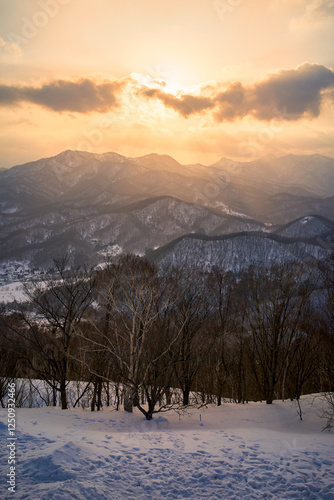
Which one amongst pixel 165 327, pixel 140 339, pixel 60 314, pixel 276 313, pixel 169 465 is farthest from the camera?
pixel 276 313

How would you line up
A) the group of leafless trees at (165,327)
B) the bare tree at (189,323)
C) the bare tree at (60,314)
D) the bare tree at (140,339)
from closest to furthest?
the bare tree at (140,339), the group of leafless trees at (165,327), the bare tree at (60,314), the bare tree at (189,323)

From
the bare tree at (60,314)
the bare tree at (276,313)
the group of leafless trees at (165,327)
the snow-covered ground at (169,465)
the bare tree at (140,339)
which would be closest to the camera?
the snow-covered ground at (169,465)

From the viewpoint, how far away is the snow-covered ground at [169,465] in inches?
297

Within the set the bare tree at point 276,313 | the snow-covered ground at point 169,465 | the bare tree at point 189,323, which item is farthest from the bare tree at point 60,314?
the bare tree at point 276,313

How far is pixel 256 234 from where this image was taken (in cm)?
16950

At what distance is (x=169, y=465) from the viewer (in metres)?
9.04

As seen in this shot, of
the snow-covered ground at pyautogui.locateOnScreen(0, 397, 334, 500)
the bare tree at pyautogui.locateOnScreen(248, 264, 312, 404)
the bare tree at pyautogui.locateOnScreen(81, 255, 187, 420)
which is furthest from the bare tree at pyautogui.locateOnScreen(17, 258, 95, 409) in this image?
the bare tree at pyautogui.locateOnScreen(248, 264, 312, 404)

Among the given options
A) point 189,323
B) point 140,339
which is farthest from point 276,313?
point 140,339

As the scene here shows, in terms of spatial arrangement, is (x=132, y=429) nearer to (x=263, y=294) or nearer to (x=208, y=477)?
(x=208, y=477)

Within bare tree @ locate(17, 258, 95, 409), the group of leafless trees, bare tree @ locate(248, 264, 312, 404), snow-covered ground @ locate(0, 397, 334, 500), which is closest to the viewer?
snow-covered ground @ locate(0, 397, 334, 500)

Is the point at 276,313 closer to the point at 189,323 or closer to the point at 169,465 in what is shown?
the point at 189,323

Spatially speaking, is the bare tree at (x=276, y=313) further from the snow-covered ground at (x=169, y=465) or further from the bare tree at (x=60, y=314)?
the bare tree at (x=60, y=314)

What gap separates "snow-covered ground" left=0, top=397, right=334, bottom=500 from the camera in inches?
297

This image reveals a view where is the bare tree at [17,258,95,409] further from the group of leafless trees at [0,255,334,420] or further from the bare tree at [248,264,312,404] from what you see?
the bare tree at [248,264,312,404]
